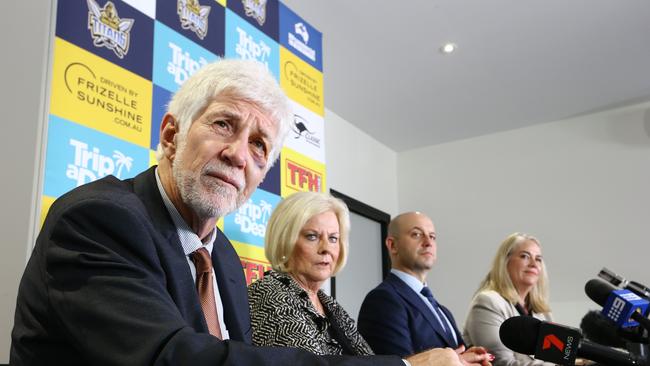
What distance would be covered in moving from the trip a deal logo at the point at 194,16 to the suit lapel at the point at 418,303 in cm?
140

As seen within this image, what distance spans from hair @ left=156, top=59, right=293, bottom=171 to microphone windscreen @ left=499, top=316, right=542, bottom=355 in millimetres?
644

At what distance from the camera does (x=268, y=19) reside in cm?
305

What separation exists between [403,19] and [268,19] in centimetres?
134

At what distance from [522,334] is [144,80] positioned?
155 cm

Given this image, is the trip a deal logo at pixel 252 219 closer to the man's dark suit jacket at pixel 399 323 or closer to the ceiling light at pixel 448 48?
the man's dark suit jacket at pixel 399 323

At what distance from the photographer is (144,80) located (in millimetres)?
2193

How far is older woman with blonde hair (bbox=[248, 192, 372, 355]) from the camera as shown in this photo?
182 centimetres

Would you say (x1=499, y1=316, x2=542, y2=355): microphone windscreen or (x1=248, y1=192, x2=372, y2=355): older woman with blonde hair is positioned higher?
(x1=248, y1=192, x2=372, y2=355): older woman with blonde hair

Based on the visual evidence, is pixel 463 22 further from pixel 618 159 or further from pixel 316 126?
pixel 618 159

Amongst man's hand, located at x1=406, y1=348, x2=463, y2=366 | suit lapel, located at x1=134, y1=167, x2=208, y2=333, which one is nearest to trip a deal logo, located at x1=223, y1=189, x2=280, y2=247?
suit lapel, located at x1=134, y1=167, x2=208, y2=333

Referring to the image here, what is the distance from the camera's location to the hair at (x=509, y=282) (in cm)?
346

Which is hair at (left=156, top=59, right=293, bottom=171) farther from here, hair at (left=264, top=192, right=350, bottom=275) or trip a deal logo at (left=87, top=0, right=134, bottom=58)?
hair at (left=264, top=192, right=350, bottom=275)

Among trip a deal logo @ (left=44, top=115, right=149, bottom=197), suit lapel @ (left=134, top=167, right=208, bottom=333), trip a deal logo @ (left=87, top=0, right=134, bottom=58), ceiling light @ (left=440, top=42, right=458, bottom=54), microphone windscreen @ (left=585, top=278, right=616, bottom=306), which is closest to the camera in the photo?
suit lapel @ (left=134, top=167, right=208, bottom=333)

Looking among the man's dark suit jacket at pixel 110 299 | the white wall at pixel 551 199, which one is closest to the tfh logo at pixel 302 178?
the man's dark suit jacket at pixel 110 299
